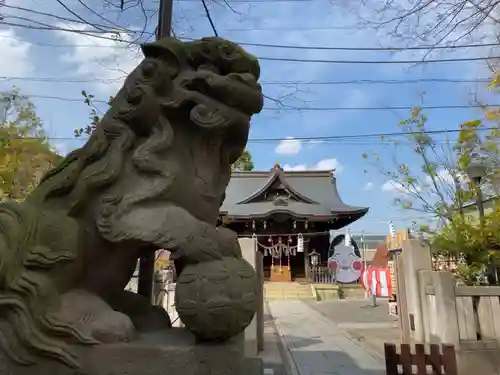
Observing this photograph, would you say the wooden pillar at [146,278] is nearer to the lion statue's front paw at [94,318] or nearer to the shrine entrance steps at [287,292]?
the lion statue's front paw at [94,318]

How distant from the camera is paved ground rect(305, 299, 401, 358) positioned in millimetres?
7676

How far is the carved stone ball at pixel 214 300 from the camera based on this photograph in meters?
1.57

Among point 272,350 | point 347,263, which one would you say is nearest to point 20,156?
point 272,350

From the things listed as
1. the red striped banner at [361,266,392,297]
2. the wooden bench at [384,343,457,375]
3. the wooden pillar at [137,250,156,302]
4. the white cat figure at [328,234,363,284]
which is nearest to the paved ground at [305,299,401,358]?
the red striped banner at [361,266,392,297]

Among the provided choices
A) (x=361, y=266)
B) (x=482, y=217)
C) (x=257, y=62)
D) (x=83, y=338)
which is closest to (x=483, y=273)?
(x=482, y=217)

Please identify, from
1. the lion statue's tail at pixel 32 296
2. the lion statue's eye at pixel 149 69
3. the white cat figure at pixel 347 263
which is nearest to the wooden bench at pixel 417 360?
the lion statue's tail at pixel 32 296

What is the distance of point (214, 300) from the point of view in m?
1.56

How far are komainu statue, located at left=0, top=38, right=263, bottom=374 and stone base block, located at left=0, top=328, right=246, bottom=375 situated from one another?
0.03m

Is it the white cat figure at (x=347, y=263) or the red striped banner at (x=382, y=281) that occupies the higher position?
the white cat figure at (x=347, y=263)

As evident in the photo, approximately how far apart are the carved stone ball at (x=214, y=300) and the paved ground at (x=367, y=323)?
5.50 meters

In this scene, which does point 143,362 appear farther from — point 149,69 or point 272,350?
point 272,350

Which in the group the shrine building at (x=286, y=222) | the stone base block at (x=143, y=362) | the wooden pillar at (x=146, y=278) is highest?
the shrine building at (x=286, y=222)

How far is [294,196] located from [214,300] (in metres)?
21.4

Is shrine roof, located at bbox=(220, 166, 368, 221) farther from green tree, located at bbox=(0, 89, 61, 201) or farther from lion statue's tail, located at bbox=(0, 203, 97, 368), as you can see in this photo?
lion statue's tail, located at bbox=(0, 203, 97, 368)
